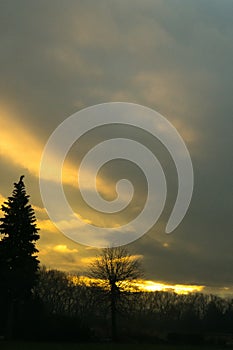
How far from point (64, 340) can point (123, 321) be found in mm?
34379

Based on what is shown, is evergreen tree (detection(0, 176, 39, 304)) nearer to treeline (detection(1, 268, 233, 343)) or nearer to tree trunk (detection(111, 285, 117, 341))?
treeline (detection(1, 268, 233, 343))

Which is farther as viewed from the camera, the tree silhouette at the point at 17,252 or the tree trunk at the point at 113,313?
the tree trunk at the point at 113,313

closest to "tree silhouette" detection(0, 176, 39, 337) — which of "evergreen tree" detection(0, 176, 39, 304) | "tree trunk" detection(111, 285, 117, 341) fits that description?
"evergreen tree" detection(0, 176, 39, 304)

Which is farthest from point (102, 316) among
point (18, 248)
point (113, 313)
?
point (18, 248)

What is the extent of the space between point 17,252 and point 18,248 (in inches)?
30.9

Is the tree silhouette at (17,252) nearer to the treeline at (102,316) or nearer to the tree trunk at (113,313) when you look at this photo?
the treeline at (102,316)

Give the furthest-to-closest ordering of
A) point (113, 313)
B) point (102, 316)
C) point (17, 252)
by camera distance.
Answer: point (102, 316) → point (113, 313) → point (17, 252)

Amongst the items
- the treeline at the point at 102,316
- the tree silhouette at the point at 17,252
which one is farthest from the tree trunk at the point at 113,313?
the tree silhouette at the point at 17,252

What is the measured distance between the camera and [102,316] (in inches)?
3883

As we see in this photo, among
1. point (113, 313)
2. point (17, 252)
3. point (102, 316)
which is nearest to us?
point (17, 252)

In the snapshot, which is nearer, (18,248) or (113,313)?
(18,248)

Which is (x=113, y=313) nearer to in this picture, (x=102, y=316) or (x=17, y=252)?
(x=17, y=252)

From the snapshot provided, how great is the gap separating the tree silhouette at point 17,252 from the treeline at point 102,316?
201 cm

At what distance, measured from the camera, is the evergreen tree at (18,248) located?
47969 mm
